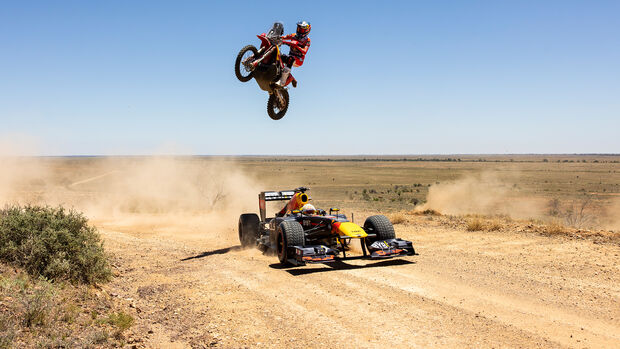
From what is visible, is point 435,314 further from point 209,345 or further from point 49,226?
point 49,226

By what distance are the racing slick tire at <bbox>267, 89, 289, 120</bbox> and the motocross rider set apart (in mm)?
668

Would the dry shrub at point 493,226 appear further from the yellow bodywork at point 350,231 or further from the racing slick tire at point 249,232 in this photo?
the racing slick tire at point 249,232

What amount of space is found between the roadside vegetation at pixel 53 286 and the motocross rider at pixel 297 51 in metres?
6.05

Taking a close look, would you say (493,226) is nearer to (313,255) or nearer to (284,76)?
(313,255)

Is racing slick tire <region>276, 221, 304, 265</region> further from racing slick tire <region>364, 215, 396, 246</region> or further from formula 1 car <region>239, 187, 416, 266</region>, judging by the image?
racing slick tire <region>364, 215, 396, 246</region>

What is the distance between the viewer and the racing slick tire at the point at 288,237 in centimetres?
1172

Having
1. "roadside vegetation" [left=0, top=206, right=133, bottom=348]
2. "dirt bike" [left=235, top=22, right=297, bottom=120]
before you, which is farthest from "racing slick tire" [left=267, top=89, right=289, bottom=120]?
"roadside vegetation" [left=0, top=206, right=133, bottom=348]

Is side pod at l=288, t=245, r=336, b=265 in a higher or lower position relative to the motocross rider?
lower

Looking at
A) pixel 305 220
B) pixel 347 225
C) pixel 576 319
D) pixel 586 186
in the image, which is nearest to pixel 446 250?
pixel 347 225

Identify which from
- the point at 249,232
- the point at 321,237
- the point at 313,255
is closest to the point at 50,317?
the point at 313,255

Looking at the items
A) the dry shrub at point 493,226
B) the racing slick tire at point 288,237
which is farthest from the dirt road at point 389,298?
the dry shrub at point 493,226

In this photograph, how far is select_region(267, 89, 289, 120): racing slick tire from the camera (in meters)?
12.2

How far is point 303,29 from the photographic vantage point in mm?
11305

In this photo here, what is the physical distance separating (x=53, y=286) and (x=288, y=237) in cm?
559
